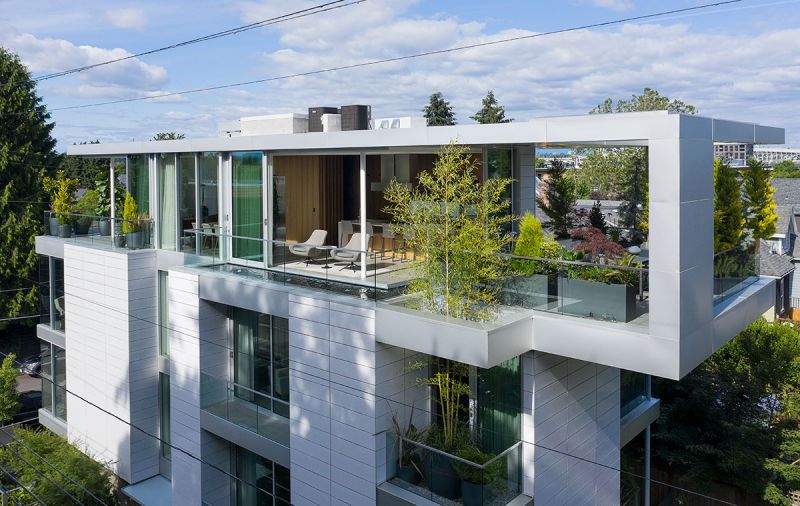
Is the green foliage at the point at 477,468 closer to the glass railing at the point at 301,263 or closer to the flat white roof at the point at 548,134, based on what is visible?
the glass railing at the point at 301,263

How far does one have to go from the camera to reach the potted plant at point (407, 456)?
32.1ft

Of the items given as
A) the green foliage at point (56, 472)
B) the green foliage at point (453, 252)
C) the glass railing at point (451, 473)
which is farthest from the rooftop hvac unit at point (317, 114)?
the green foliage at point (56, 472)

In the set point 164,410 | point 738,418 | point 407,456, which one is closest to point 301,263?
point 407,456

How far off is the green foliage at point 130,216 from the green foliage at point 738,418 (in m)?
13.3

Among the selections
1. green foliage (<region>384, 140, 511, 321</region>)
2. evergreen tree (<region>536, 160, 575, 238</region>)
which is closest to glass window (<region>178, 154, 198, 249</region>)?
green foliage (<region>384, 140, 511, 321</region>)

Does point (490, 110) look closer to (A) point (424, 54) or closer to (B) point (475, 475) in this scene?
(A) point (424, 54)

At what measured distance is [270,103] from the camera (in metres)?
30.3

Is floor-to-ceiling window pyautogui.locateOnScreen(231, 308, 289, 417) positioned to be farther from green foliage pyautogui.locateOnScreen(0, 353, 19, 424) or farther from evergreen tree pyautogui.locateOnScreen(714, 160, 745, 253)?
green foliage pyautogui.locateOnScreen(0, 353, 19, 424)

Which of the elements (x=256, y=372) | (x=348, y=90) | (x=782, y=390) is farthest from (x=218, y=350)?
(x=348, y=90)

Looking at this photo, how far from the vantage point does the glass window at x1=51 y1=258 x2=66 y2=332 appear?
18.1 m

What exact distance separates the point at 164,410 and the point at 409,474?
27.5ft

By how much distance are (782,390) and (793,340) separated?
2.42m

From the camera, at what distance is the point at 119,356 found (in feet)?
51.2

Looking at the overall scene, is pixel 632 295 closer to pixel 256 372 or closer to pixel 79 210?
pixel 256 372
